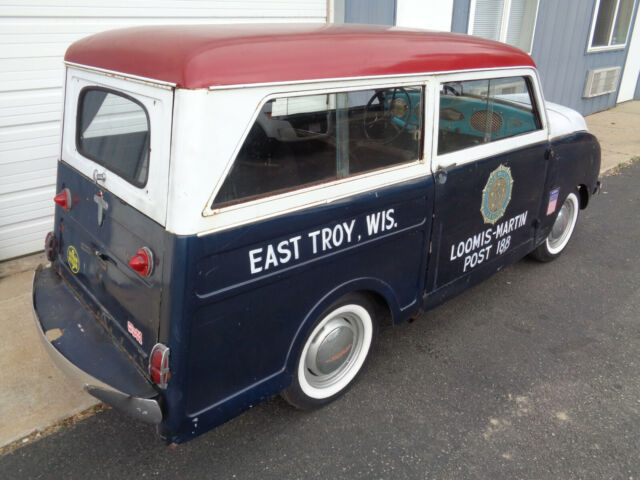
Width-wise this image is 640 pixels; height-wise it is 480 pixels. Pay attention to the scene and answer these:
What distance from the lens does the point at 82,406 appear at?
9.45ft

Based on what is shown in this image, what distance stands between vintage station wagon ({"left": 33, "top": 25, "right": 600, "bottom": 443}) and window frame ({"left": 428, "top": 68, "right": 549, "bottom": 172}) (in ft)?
0.04

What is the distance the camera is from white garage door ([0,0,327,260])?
13.4 feet

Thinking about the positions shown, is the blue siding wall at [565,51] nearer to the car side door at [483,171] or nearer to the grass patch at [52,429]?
the car side door at [483,171]

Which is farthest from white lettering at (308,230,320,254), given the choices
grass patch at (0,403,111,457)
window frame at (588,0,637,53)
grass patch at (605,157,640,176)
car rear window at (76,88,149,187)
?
window frame at (588,0,637,53)

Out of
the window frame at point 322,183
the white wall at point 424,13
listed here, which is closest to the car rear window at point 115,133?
the window frame at point 322,183

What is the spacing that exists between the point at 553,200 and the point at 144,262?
322 cm

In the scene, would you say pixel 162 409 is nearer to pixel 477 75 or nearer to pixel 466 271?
pixel 466 271

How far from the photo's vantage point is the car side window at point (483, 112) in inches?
118

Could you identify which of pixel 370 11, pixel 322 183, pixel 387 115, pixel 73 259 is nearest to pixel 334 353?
pixel 322 183

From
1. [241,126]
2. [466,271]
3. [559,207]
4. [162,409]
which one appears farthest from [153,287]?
[559,207]

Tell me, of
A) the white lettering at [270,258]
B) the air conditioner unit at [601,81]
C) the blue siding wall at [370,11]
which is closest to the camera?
the white lettering at [270,258]

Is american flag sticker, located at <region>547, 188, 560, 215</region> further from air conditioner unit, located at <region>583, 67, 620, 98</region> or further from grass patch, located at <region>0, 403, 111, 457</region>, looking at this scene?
air conditioner unit, located at <region>583, 67, 620, 98</region>

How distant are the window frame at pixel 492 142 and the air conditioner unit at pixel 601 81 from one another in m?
7.56

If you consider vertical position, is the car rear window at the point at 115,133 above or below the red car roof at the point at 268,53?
below
